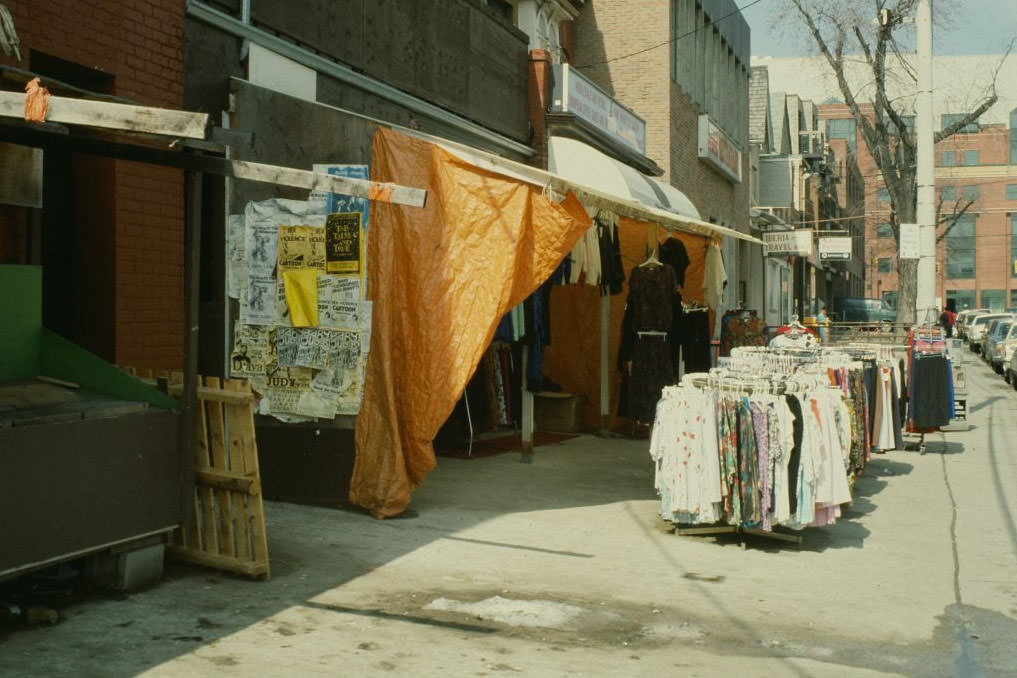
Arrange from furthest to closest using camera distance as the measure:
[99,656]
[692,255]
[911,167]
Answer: [911,167]
[692,255]
[99,656]

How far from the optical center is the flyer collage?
813 centimetres

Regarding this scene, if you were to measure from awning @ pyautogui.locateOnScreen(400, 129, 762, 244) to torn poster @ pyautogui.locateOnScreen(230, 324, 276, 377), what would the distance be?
207 cm

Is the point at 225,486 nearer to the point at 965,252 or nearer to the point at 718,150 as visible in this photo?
the point at 718,150

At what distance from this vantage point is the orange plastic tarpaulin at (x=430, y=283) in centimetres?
820

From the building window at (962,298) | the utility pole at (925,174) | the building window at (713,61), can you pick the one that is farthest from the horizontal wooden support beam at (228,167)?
the building window at (962,298)

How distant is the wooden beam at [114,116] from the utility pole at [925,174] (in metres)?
→ 14.9

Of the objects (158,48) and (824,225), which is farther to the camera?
(824,225)

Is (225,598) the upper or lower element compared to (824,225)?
lower

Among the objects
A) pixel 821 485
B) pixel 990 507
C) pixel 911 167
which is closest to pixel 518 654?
pixel 821 485

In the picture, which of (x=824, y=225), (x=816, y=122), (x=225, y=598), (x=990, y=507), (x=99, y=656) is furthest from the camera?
(x=824, y=225)

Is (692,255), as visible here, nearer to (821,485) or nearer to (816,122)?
(821,485)

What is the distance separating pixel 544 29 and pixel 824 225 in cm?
4119

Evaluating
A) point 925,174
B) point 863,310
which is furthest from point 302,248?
point 863,310

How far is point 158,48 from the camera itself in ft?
26.6
